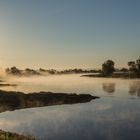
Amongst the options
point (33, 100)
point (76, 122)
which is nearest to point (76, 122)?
point (76, 122)

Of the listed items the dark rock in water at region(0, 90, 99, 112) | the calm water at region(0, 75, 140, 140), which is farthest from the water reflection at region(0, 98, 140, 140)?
the dark rock in water at region(0, 90, 99, 112)

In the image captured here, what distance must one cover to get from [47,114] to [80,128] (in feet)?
59.5

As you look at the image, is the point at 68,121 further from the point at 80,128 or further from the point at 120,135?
the point at 120,135

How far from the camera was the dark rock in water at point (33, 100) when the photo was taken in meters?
85.2

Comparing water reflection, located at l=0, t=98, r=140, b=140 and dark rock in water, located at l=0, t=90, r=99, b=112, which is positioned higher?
dark rock in water, located at l=0, t=90, r=99, b=112

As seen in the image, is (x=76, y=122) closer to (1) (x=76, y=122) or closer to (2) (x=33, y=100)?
(1) (x=76, y=122)

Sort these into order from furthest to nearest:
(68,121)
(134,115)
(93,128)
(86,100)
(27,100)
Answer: (86,100), (27,100), (134,115), (68,121), (93,128)

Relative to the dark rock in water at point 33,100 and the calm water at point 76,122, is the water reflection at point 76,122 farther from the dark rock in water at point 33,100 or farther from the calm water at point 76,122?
the dark rock in water at point 33,100

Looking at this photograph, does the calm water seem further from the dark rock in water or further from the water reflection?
the dark rock in water

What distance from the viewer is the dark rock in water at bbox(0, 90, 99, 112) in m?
85.2

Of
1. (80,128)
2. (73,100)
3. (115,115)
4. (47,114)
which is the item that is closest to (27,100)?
(73,100)

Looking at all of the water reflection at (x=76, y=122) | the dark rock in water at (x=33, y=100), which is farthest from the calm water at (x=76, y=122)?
the dark rock in water at (x=33, y=100)

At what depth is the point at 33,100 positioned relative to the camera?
93812 millimetres

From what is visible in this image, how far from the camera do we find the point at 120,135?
169 ft
